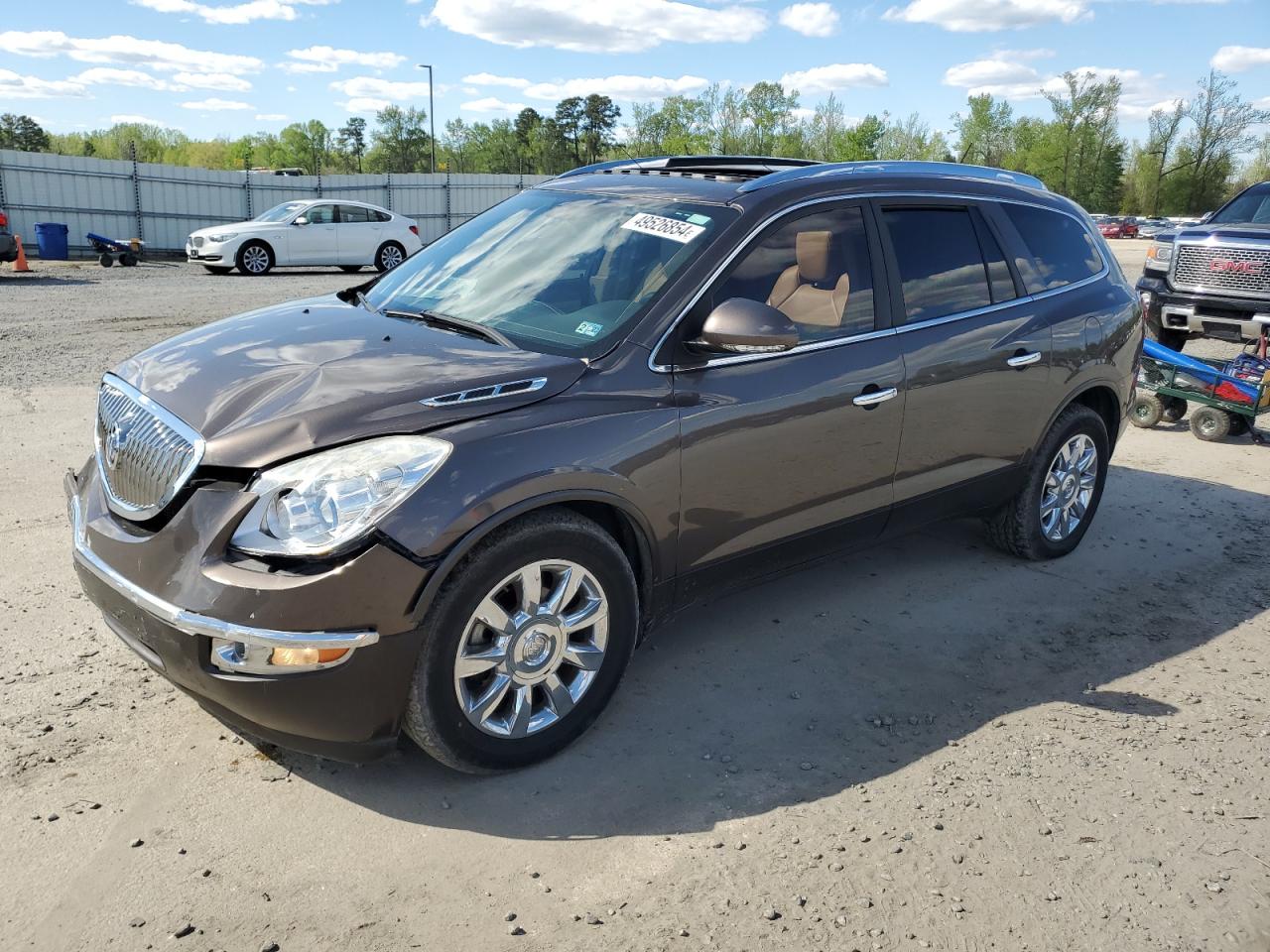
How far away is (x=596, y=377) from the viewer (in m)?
3.50

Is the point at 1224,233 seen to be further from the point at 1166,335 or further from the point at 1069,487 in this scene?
the point at 1069,487

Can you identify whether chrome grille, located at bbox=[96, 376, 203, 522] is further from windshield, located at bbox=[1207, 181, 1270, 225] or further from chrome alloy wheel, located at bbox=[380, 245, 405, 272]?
chrome alloy wheel, located at bbox=[380, 245, 405, 272]

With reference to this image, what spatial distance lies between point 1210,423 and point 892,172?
5.56 metres

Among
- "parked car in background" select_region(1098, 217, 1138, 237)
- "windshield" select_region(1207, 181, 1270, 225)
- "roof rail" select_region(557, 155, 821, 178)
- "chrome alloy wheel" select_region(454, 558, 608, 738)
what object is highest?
"parked car in background" select_region(1098, 217, 1138, 237)

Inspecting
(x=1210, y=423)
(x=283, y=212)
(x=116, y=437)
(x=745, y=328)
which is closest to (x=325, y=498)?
(x=116, y=437)

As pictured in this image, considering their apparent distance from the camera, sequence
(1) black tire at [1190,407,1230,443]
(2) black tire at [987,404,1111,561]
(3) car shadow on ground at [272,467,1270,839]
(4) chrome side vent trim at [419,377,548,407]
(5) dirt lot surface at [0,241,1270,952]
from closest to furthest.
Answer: (5) dirt lot surface at [0,241,1270,952], (4) chrome side vent trim at [419,377,548,407], (3) car shadow on ground at [272,467,1270,839], (2) black tire at [987,404,1111,561], (1) black tire at [1190,407,1230,443]

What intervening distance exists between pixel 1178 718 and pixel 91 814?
3.88m

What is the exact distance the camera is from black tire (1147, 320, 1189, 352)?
11.9 m

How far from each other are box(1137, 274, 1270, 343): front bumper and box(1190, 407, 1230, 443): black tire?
266 centimetres

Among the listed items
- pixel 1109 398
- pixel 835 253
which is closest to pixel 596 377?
pixel 835 253

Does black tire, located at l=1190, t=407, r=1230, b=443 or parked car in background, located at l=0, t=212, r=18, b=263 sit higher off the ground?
parked car in background, located at l=0, t=212, r=18, b=263

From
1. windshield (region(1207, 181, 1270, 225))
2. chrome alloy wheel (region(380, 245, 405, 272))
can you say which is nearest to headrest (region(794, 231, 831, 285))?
windshield (region(1207, 181, 1270, 225))

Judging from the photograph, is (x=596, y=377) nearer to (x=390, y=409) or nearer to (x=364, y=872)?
(x=390, y=409)

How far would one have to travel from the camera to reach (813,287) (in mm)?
4207
